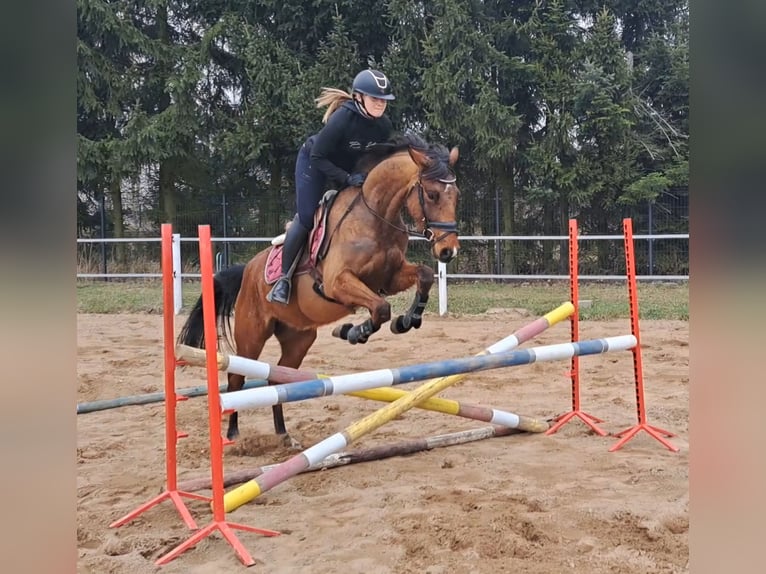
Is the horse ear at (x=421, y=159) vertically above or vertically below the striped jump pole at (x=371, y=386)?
above

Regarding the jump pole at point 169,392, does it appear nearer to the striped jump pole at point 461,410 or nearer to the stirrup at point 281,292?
the striped jump pole at point 461,410

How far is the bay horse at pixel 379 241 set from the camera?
330cm

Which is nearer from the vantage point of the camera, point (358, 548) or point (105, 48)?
point (358, 548)

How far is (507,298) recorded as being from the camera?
1049cm

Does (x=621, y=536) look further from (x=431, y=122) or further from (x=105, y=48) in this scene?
(x=105, y=48)

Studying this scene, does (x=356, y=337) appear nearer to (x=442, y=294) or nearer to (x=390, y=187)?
(x=390, y=187)

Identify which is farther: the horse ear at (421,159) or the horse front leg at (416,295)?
the horse front leg at (416,295)
